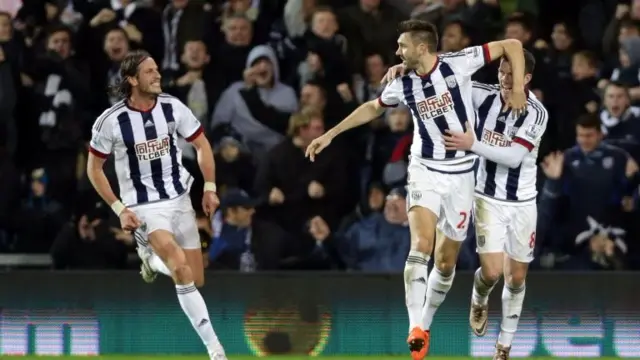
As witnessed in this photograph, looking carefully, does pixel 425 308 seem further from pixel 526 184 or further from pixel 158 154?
pixel 158 154

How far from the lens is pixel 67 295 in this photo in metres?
13.7

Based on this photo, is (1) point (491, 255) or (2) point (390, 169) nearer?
(1) point (491, 255)

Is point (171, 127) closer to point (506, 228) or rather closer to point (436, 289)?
point (436, 289)

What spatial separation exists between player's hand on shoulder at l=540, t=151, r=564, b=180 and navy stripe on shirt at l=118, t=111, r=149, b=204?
3953 millimetres

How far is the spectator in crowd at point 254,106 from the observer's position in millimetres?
15055

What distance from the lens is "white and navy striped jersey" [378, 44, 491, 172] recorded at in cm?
1144

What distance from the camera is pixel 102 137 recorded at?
11625 mm

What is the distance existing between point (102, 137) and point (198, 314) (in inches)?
52.8

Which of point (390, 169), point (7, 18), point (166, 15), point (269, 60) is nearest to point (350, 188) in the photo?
point (390, 169)

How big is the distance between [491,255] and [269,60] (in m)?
3.94

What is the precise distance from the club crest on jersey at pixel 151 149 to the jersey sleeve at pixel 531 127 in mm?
2352

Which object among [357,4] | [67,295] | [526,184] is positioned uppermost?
[357,4]

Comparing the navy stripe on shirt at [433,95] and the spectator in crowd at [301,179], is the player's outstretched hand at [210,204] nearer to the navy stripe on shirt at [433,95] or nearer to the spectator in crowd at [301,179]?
the navy stripe on shirt at [433,95]

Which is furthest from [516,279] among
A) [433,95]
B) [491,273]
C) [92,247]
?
[92,247]
